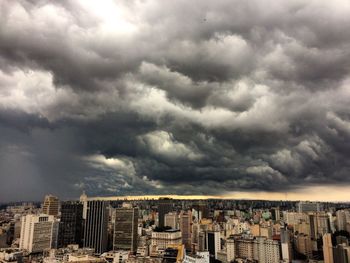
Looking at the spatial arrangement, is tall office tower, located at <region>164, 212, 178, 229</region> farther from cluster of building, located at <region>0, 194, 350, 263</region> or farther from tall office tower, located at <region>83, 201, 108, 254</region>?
tall office tower, located at <region>83, 201, 108, 254</region>

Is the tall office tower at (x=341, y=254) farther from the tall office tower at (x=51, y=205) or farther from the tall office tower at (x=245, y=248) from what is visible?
the tall office tower at (x=51, y=205)

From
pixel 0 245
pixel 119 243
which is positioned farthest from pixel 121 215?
pixel 0 245

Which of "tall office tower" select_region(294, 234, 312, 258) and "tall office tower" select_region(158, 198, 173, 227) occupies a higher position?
"tall office tower" select_region(158, 198, 173, 227)

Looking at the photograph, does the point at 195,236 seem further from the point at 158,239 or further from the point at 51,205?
the point at 51,205

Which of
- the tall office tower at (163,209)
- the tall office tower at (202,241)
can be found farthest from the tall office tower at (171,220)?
the tall office tower at (202,241)

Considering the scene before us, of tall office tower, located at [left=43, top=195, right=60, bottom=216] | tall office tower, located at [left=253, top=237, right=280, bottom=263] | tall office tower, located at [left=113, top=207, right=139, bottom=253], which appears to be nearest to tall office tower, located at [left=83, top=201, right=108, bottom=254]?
tall office tower, located at [left=113, top=207, right=139, bottom=253]

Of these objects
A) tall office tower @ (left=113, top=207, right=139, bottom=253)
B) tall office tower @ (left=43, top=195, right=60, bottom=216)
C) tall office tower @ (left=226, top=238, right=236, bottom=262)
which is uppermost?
tall office tower @ (left=43, top=195, right=60, bottom=216)

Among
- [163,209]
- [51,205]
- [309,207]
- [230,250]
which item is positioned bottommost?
[230,250]

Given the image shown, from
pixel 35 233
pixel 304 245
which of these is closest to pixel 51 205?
pixel 35 233
